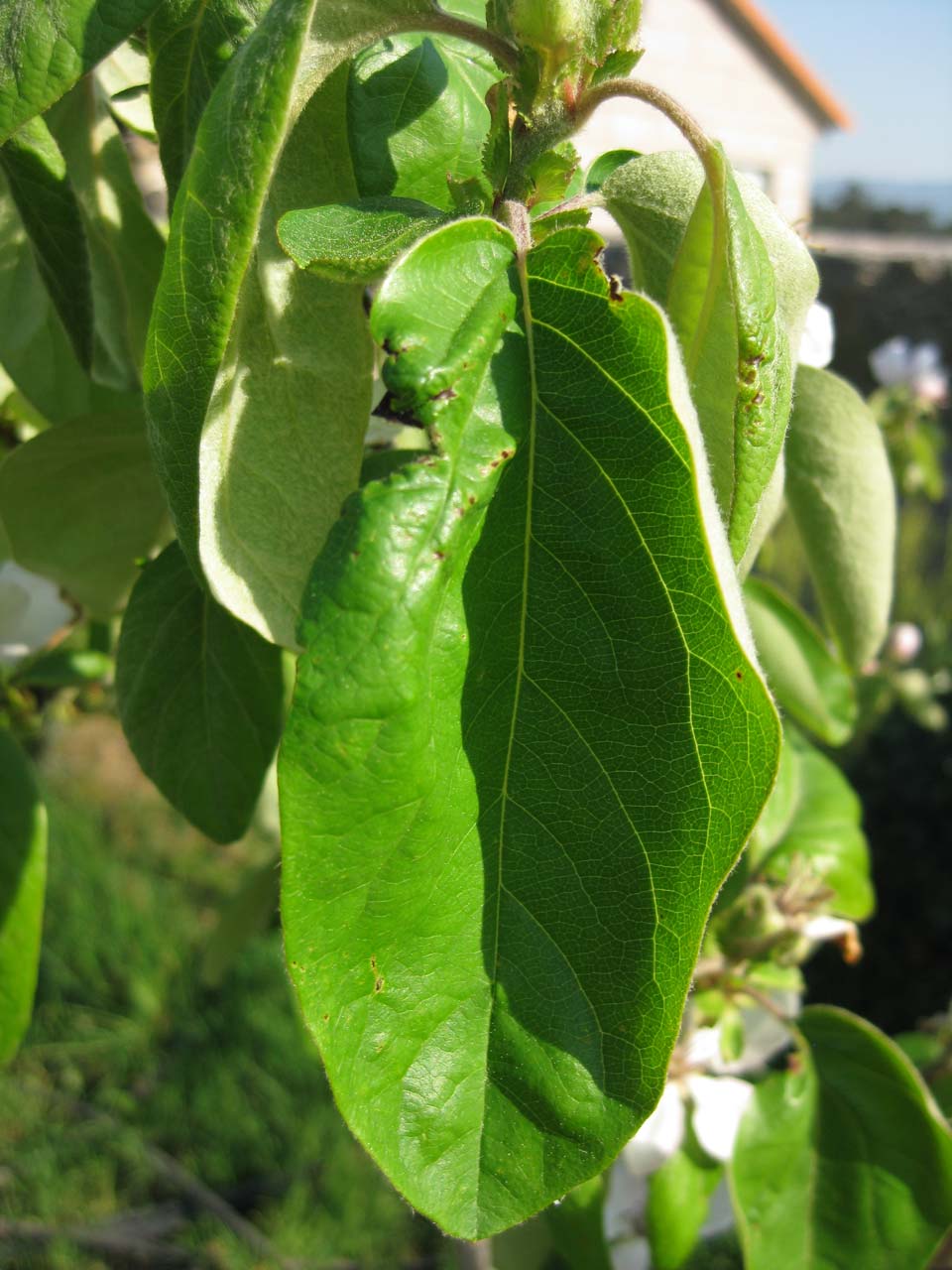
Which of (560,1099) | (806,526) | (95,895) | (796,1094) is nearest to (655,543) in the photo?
(560,1099)

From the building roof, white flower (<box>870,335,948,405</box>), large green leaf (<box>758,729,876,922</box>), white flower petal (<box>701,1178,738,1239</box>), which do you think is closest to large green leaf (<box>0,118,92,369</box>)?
large green leaf (<box>758,729,876,922</box>)

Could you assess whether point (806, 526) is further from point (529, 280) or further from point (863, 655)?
point (529, 280)

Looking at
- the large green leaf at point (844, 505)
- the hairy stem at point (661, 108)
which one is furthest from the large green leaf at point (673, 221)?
the large green leaf at point (844, 505)

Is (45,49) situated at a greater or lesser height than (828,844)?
greater

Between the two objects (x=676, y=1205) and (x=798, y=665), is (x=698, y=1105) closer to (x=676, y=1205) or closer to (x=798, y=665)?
(x=676, y=1205)

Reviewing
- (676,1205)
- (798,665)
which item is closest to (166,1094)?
(676,1205)

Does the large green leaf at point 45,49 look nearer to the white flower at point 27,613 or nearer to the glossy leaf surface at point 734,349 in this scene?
the glossy leaf surface at point 734,349
